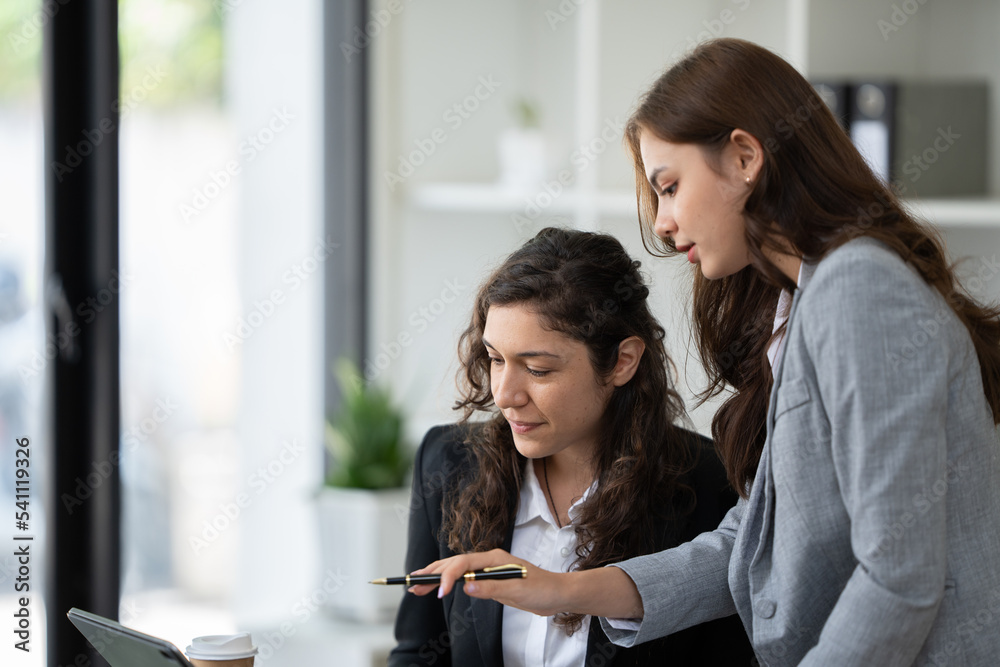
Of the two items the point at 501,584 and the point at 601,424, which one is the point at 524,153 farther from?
the point at 501,584

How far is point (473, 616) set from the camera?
155cm

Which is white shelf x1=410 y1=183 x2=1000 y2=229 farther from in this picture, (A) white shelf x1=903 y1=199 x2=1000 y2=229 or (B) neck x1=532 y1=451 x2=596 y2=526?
(B) neck x1=532 y1=451 x2=596 y2=526

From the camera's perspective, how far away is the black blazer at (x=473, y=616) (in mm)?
1521

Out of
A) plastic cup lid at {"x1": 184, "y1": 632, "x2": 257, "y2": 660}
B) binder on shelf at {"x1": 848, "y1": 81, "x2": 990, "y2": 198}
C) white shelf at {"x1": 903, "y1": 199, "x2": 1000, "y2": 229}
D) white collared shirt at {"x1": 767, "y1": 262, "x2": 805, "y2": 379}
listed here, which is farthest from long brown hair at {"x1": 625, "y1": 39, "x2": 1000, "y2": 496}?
binder on shelf at {"x1": 848, "y1": 81, "x2": 990, "y2": 198}

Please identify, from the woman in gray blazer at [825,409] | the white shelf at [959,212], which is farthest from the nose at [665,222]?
the white shelf at [959,212]

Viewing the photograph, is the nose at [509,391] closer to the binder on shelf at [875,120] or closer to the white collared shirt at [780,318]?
the white collared shirt at [780,318]

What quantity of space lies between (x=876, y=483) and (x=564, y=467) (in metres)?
0.74

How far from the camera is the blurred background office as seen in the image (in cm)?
224

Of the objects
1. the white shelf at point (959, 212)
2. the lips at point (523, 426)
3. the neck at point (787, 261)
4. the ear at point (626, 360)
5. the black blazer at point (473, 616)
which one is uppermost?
the white shelf at point (959, 212)

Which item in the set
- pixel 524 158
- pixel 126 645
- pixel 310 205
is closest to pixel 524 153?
pixel 524 158

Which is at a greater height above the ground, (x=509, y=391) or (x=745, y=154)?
(x=745, y=154)

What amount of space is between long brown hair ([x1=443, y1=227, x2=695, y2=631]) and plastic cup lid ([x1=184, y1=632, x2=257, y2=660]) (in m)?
0.46

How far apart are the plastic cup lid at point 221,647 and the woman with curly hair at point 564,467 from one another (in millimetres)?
449

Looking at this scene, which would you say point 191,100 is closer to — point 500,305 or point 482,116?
point 482,116
